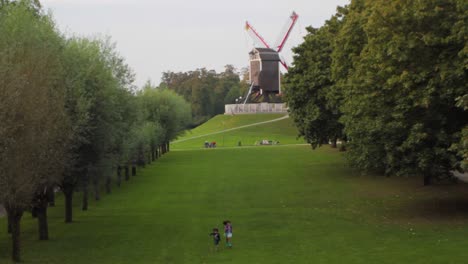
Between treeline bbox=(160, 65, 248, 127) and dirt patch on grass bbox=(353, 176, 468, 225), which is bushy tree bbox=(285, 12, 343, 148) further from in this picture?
treeline bbox=(160, 65, 248, 127)

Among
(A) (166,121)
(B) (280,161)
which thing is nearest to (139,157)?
(B) (280,161)

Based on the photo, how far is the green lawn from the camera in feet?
86.5

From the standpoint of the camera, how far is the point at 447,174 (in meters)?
33.6

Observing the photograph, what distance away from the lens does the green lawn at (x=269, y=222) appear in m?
26.4

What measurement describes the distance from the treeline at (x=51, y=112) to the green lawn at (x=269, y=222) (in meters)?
2.85

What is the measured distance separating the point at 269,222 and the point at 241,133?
95479 millimetres

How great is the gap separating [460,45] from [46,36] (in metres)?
19.1

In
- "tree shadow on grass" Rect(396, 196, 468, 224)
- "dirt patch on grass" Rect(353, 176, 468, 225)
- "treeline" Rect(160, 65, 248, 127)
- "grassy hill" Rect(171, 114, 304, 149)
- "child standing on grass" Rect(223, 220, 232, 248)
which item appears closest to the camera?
"child standing on grass" Rect(223, 220, 232, 248)

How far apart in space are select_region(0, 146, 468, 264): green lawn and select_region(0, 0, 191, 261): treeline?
2851 millimetres

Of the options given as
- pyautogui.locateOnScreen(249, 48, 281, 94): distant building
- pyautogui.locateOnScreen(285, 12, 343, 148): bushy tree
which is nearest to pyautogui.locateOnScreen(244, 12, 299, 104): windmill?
pyautogui.locateOnScreen(249, 48, 281, 94): distant building

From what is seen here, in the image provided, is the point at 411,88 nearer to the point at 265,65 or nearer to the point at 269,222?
the point at 269,222

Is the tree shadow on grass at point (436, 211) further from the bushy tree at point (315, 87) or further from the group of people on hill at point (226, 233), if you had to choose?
the bushy tree at point (315, 87)

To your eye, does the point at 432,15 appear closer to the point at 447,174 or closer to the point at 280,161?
the point at 447,174

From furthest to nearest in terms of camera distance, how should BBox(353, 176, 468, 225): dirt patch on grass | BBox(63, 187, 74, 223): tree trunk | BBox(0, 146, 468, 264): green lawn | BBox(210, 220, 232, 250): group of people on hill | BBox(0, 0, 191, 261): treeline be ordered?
BBox(63, 187, 74, 223): tree trunk, BBox(353, 176, 468, 225): dirt patch on grass, BBox(210, 220, 232, 250): group of people on hill, BBox(0, 146, 468, 264): green lawn, BBox(0, 0, 191, 261): treeline
